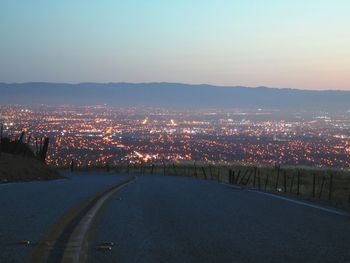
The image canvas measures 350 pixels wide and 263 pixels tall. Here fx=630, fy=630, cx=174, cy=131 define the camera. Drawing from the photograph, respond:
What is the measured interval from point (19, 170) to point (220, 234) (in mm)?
22018

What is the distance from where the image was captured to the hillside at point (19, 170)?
26.0 m

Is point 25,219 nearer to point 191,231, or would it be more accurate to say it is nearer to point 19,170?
point 191,231

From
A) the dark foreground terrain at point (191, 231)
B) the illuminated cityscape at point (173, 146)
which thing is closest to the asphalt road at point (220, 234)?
the dark foreground terrain at point (191, 231)

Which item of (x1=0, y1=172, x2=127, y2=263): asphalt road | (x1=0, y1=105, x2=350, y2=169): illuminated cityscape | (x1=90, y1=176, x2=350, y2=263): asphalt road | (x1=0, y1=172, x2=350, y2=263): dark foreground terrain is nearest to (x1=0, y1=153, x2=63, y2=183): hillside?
(x1=0, y1=172, x2=127, y2=263): asphalt road

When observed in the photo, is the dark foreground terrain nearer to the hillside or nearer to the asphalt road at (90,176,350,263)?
the asphalt road at (90,176,350,263)

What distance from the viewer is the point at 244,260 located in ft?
21.5

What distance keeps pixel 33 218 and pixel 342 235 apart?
451cm

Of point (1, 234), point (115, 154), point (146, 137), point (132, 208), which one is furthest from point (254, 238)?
point (146, 137)

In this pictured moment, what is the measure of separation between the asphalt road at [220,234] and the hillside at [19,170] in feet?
45.2

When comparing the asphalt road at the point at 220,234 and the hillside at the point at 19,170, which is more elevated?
the asphalt road at the point at 220,234

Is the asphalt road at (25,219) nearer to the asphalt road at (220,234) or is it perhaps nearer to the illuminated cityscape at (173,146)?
the asphalt road at (220,234)

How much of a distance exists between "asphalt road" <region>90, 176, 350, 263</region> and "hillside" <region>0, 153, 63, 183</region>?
1378 cm

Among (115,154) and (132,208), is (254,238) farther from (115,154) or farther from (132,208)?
(115,154)

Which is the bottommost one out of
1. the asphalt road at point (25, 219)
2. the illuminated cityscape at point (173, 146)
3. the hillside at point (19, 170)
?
the illuminated cityscape at point (173, 146)
